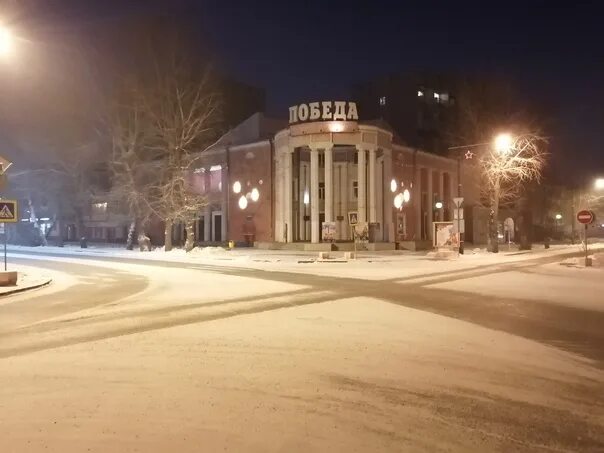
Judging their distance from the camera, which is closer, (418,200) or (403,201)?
(403,201)

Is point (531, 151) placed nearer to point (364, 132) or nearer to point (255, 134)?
point (364, 132)

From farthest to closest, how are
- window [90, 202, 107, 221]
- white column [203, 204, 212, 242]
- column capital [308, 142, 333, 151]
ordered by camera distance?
window [90, 202, 107, 221] → white column [203, 204, 212, 242] → column capital [308, 142, 333, 151]

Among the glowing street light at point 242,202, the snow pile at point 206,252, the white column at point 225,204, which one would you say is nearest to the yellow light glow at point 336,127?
the glowing street light at point 242,202

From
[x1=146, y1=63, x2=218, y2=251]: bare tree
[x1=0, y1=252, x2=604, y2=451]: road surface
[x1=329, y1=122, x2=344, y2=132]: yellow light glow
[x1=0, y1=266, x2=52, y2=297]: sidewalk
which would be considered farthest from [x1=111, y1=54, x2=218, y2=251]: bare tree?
[x1=0, y1=252, x2=604, y2=451]: road surface

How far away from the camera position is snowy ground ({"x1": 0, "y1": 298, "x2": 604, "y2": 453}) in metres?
5.26

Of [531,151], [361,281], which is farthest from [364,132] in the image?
[361,281]

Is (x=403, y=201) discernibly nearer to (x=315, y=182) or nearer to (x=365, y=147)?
(x=365, y=147)

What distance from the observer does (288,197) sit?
49156mm

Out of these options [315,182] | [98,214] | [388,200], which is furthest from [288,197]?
[98,214]

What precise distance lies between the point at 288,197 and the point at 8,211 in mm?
30463

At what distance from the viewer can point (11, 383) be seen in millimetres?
7176

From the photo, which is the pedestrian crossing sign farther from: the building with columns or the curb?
the building with columns

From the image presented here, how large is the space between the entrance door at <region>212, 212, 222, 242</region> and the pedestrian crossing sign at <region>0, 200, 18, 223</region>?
3807 centimetres

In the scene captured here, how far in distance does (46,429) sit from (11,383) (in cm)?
205
